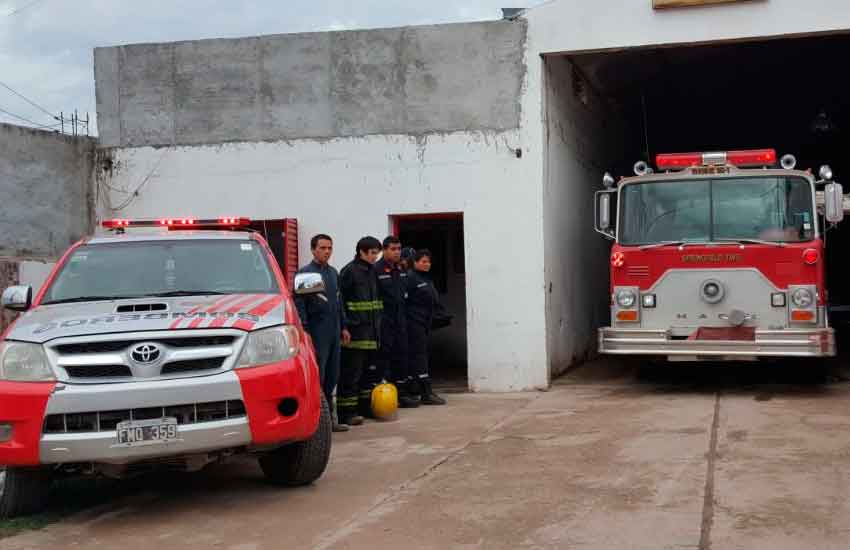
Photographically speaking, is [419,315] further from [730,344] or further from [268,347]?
[268,347]

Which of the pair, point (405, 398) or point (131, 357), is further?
point (405, 398)

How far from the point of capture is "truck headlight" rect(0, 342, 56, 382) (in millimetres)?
6023

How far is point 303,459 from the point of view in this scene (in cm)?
689

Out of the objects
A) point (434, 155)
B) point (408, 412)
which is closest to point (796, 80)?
point (434, 155)

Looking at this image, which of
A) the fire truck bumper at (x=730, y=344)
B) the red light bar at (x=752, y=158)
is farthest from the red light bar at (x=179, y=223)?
the red light bar at (x=752, y=158)

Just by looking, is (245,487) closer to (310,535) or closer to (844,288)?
(310,535)

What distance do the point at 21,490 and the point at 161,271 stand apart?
1.78m

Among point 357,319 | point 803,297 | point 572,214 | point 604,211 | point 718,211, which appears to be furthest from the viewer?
point 572,214

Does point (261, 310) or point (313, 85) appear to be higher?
point (313, 85)

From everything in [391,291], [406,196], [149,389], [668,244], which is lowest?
[149,389]

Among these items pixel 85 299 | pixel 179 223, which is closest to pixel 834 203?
pixel 179 223

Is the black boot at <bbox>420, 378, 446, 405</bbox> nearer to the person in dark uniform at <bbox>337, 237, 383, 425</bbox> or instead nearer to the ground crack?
the person in dark uniform at <bbox>337, 237, 383, 425</bbox>

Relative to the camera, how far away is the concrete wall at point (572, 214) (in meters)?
13.4

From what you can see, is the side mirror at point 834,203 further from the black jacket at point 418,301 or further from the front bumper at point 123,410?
the front bumper at point 123,410
